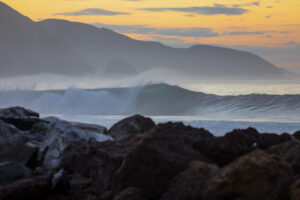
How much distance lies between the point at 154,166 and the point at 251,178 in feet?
2.95

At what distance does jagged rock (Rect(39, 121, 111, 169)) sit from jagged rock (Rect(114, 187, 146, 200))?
152 centimetres

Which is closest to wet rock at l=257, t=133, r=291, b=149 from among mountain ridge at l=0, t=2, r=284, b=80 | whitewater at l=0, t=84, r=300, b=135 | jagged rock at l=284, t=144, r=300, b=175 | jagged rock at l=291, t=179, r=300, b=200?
jagged rock at l=284, t=144, r=300, b=175

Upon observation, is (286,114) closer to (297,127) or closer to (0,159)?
(297,127)

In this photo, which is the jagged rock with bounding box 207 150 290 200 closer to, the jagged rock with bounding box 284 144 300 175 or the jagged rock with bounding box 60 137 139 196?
the jagged rock with bounding box 284 144 300 175

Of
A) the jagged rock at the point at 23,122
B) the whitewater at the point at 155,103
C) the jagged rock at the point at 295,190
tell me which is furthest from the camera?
the whitewater at the point at 155,103

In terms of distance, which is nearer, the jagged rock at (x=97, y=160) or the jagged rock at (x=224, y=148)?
the jagged rock at (x=97, y=160)

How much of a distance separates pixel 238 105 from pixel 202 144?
17573 millimetres

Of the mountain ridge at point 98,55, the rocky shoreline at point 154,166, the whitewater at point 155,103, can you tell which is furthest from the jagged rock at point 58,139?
the mountain ridge at point 98,55

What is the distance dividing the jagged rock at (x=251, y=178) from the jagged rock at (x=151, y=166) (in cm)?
60

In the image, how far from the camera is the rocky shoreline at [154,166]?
2.80 meters

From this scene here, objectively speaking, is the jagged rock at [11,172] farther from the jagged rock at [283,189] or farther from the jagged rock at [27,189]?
the jagged rock at [283,189]

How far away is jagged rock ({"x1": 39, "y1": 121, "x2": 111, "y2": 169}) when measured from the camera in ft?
15.4

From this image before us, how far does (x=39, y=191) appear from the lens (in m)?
3.65

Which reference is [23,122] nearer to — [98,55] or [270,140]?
[270,140]
